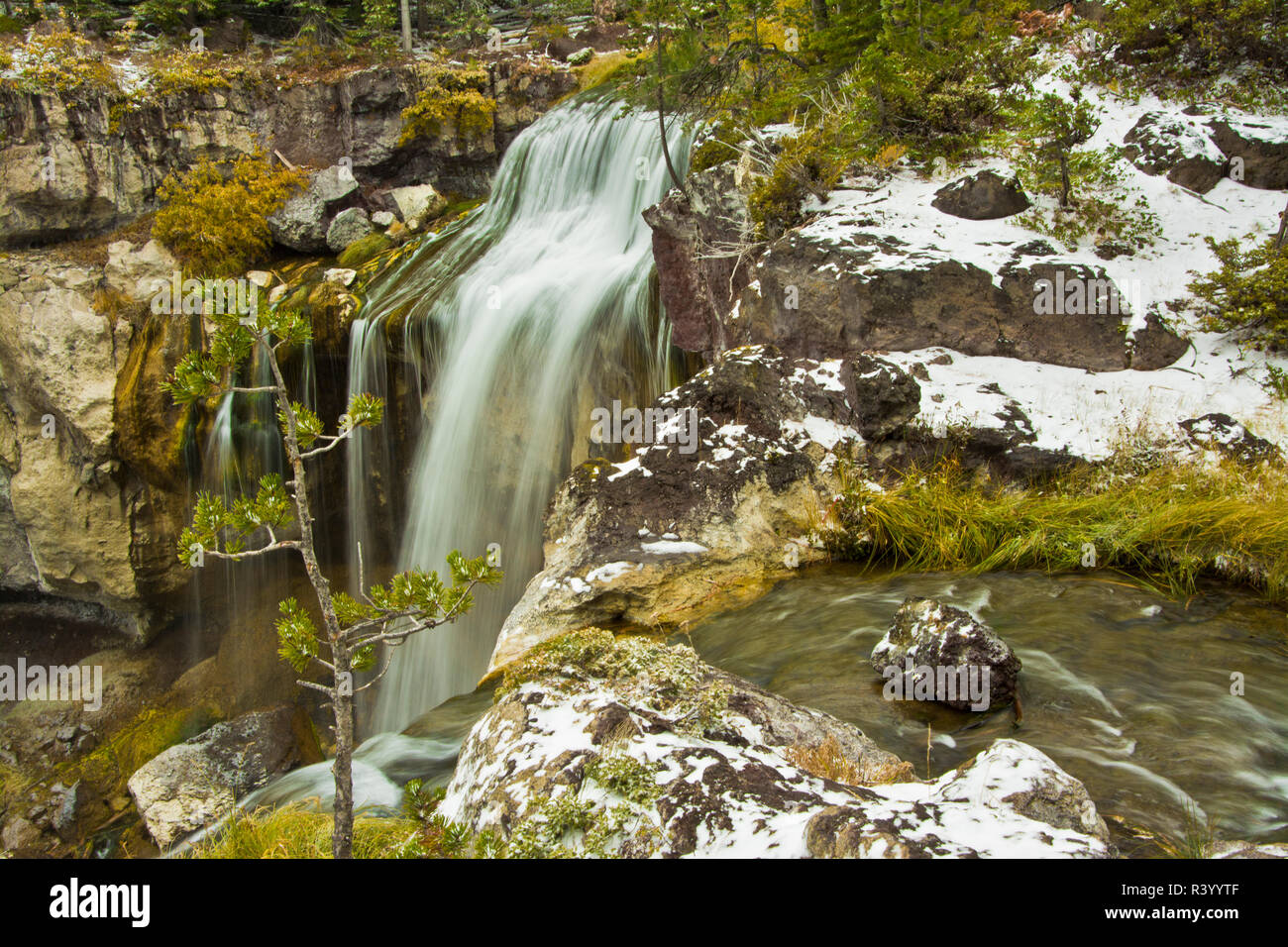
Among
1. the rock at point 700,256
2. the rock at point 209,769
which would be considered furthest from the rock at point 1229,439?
the rock at point 209,769

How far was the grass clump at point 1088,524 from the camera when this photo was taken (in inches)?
217

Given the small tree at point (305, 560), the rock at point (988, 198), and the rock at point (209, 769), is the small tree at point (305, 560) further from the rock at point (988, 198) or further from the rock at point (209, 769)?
the rock at point (988, 198)

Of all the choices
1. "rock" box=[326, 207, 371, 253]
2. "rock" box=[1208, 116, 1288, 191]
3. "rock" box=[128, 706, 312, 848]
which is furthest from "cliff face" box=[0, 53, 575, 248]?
"rock" box=[1208, 116, 1288, 191]

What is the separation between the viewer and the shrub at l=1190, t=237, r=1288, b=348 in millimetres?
6938

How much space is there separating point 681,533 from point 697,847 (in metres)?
4.25

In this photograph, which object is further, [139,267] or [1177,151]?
[139,267]

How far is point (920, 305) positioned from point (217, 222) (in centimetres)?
1433

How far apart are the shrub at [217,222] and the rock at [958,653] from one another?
15.4 meters

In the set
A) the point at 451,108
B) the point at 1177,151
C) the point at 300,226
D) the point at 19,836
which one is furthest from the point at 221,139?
the point at 1177,151

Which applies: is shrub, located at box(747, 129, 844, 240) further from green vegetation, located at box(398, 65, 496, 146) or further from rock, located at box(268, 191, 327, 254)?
green vegetation, located at box(398, 65, 496, 146)

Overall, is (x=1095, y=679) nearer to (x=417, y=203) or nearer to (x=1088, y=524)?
(x=1088, y=524)

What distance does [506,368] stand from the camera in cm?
1135
